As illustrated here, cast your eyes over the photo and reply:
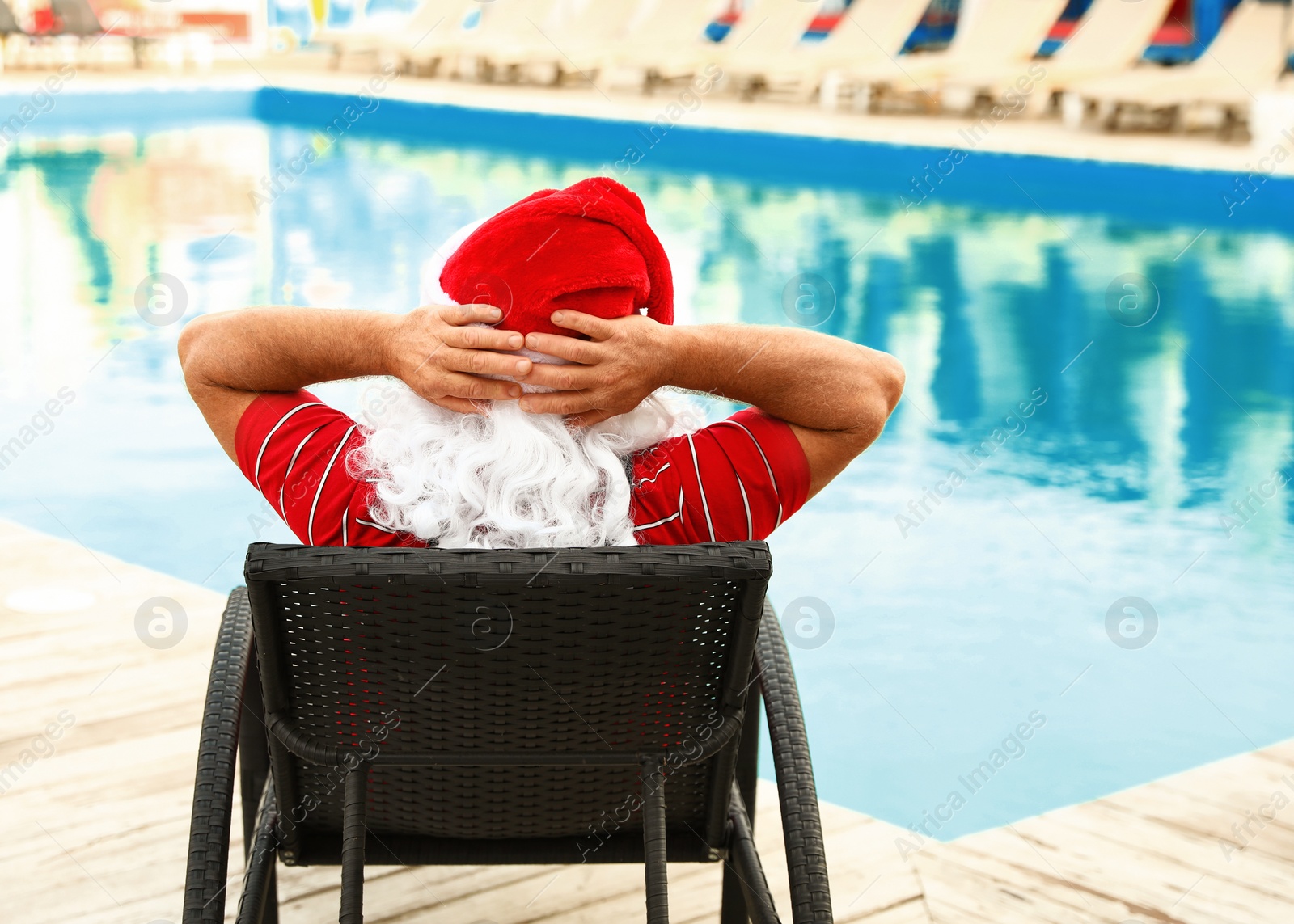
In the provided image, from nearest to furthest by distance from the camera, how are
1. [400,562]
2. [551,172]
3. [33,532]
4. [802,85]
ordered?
[400,562]
[33,532]
[551,172]
[802,85]

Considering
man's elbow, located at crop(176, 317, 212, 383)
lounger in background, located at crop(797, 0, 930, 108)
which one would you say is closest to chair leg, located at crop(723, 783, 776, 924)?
man's elbow, located at crop(176, 317, 212, 383)

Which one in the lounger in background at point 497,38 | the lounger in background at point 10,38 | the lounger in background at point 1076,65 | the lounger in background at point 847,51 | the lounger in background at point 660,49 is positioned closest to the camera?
the lounger in background at point 1076,65

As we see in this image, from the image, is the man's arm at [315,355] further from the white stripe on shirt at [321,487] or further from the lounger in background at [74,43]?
the lounger in background at [74,43]

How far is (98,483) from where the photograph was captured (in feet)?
13.7

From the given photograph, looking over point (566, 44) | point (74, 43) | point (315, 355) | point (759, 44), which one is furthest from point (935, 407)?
point (74, 43)

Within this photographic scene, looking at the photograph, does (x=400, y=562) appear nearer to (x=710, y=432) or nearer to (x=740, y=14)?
(x=710, y=432)

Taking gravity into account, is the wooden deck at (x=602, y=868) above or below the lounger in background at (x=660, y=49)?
below

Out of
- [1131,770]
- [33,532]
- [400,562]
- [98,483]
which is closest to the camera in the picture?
[400,562]

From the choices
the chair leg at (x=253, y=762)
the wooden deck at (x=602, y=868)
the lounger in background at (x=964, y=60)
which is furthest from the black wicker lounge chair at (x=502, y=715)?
the lounger in background at (x=964, y=60)

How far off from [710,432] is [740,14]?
15.7 meters

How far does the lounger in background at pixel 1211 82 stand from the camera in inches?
410

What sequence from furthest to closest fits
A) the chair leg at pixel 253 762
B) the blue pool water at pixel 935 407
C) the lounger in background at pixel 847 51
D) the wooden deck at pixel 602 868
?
the lounger in background at pixel 847 51 → the blue pool water at pixel 935 407 → the wooden deck at pixel 602 868 → the chair leg at pixel 253 762

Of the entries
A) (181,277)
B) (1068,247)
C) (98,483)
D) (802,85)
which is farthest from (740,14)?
(98,483)

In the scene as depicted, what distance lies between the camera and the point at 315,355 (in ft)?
4.17
